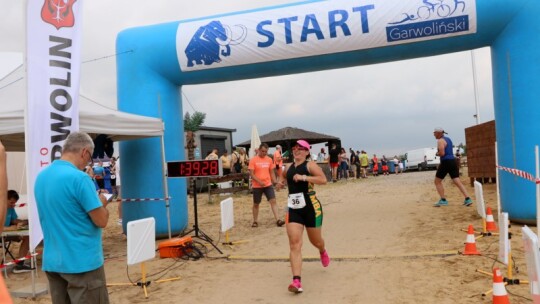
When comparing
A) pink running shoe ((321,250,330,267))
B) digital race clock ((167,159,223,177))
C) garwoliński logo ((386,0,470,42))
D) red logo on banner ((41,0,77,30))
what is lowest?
pink running shoe ((321,250,330,267))

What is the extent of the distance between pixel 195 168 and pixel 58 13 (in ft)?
9.79

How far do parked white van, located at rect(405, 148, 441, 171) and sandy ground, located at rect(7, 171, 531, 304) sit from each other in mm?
22481

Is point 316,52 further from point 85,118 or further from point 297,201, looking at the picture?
point 85,118

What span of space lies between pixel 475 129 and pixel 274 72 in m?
8.14

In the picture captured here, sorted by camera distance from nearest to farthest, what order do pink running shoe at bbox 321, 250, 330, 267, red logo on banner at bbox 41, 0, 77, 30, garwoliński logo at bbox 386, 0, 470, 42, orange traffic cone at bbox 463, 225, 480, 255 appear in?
red logo on banner at bbox 41, 0, 77, 30
pink running shoe at bbox 321, 250, 330, 267
orange traffic cone at bbox 463, 225, 480, 255
garwoliński logo at bbox 386, 0, 470, 42

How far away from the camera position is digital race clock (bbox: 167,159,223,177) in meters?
7.02

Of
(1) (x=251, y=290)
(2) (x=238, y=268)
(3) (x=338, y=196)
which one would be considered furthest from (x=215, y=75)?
(3) (x=338, y=196)

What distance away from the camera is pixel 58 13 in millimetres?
5324

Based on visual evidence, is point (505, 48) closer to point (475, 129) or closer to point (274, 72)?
point (274, 72)

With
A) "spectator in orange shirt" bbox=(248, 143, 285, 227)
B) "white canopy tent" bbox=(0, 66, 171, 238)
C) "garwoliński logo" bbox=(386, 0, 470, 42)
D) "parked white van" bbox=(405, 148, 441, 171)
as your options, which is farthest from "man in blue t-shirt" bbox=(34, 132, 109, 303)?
"parked white van" bbox=(405, 148, 441, 171)

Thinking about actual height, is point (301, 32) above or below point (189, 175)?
above

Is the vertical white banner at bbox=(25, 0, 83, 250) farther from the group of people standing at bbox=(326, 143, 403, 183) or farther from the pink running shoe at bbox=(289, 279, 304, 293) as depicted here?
the group of people standing at bbox=(326, 143, 403, 183)

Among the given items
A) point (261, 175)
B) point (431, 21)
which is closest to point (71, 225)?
point (261, 175)

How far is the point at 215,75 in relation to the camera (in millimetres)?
8523
